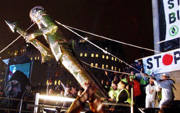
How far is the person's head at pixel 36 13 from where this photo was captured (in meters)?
7.13

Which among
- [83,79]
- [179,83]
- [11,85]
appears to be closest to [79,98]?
[83,79]

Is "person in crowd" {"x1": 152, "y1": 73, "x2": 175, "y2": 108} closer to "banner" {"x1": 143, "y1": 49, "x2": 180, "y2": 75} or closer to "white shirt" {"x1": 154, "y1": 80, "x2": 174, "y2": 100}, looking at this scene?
"white shirt" {"x1": 154, "y1": 80, "x2": 174, "y2": 100}

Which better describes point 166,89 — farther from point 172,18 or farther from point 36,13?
point 36,13

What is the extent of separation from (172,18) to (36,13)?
601 centimetres

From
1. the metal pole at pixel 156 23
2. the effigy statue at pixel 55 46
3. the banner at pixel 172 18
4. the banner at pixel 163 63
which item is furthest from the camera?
the metal pole at pixel 156 23

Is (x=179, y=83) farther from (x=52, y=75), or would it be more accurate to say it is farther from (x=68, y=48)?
(x=52, y=75)

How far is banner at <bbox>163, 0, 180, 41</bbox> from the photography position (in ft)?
29.3

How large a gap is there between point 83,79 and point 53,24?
215cm

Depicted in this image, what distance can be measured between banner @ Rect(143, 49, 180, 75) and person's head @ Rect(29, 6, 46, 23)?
5.29 meters

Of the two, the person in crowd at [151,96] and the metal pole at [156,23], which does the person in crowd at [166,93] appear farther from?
the metal pole at [156,23]

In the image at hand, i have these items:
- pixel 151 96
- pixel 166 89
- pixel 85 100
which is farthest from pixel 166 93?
pixel 85 100

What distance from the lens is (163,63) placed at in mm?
8898

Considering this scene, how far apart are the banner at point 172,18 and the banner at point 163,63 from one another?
0.90 m

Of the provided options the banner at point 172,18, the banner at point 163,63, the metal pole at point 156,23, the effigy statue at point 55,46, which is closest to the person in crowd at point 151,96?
the banner at point 163,63
